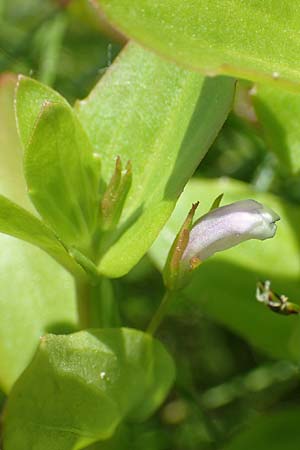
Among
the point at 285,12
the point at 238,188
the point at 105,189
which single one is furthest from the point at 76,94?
the point at 285,12

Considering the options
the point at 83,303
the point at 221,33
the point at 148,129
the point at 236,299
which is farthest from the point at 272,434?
the point at 221,33

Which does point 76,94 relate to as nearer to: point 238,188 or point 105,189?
point 238,188

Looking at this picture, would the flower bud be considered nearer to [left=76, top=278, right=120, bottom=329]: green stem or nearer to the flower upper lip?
the flower upper lip

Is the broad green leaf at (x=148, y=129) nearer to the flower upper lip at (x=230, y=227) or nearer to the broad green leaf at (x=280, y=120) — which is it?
the flower upper lip at (x=230, y=227)

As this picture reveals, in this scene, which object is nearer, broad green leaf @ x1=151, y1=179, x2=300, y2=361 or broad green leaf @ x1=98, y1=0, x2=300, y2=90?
broad green leaf @ x1=98, y1=0, x2=300, y2=90

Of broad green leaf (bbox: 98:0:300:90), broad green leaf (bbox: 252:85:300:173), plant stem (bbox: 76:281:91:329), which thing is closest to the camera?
broad green leaf (bbox: 98:0:300:90)

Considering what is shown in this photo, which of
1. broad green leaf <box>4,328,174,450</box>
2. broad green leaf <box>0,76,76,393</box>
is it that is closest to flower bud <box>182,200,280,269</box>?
broad green leaf <box>4,328,174,450</box>

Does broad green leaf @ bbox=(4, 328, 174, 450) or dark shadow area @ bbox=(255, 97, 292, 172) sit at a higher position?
dark shadow area @ bbox=(255, 97, 292, 172)
